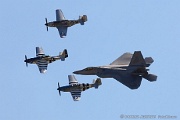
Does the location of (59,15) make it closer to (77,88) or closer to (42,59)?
(42,59)

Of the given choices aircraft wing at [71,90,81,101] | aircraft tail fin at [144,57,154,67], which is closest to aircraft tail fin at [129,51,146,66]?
aircraft tail fin at [144,57,154,67]

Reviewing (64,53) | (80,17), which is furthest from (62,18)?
(64,53)

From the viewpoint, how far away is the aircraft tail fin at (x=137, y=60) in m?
151

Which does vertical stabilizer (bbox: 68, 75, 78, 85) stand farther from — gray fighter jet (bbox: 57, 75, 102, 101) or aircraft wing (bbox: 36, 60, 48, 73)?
aircraft wing (bbox: 36, 60, 48, 73)

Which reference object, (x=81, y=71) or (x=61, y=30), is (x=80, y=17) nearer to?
(x=61, y=30)

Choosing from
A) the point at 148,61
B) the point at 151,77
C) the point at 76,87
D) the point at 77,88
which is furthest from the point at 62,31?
the point at 151,77

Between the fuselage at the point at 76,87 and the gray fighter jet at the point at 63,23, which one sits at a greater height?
the gray fighter jet at the point at 63,23

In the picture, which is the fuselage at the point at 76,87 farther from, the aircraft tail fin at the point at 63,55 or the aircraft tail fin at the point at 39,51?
the aircraft tail fin at the point at 39,51

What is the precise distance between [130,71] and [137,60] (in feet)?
12.0

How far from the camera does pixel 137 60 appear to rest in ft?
499

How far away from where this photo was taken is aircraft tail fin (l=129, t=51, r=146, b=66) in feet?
495

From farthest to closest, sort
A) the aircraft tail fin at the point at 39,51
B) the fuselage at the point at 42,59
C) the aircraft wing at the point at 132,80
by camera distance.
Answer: the aircraft tail fin at the point at 39,51
the fuselage at the point at 42,59
the aircraft wing at the point at 132,80

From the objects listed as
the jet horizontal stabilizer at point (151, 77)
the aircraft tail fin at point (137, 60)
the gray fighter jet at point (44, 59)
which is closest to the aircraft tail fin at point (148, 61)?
the aircraft tail fin at point (137, 60)

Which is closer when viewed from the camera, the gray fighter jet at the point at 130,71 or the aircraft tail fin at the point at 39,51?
the gray fighter jet at the point at 130,71
